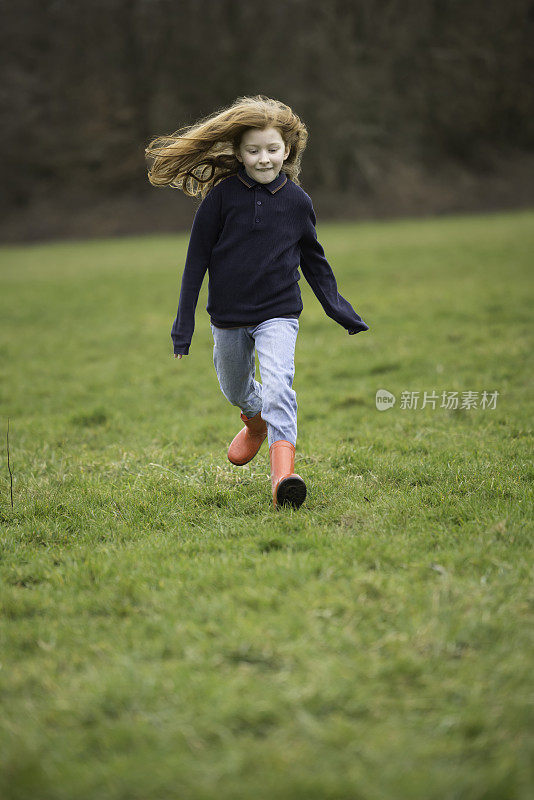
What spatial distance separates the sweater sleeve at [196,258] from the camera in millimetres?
3830

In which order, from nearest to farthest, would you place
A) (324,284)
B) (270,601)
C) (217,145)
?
(270,601) < (217,145) < (324,284)

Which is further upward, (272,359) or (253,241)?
(253,241)

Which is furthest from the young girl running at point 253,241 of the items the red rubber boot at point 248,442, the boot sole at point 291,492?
the red rubber boot at point 248,442

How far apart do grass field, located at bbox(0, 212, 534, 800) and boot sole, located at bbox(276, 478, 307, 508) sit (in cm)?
8

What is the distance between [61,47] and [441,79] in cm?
2075

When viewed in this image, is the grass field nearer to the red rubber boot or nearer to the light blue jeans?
the red rubber boot

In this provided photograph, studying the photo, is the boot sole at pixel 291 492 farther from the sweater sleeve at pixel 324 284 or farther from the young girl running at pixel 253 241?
the sweater sleeve at pixel 324 284

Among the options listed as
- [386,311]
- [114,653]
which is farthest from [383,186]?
[114,653]

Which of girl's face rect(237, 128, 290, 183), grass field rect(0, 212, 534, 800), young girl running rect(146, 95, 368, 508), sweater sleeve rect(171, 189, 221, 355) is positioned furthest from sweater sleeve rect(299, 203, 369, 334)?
grass field rect(0, 212, 534, 800)

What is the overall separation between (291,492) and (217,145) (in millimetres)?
1885

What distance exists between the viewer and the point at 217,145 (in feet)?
12.8

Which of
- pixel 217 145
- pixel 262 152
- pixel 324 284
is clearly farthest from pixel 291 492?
pixel 217 145

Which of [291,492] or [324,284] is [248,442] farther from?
[324,284]

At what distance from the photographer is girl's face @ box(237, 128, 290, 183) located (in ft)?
12.3
